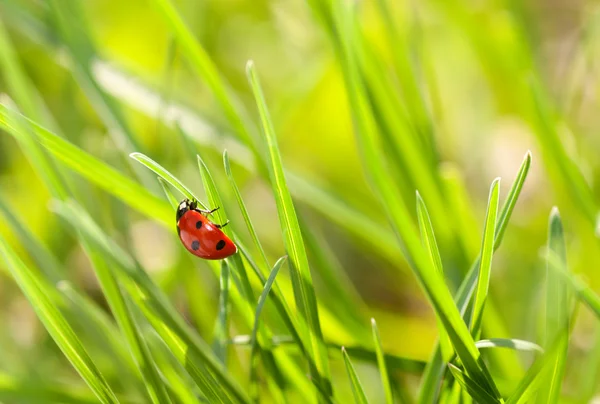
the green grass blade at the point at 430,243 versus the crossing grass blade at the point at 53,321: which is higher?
the crossing grass blade at the point at 53,321

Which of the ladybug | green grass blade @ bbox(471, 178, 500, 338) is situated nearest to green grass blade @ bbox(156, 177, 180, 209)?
the ladybug

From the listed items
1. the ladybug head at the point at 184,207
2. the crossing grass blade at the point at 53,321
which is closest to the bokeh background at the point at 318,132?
the ladybug head at the point at 184,207

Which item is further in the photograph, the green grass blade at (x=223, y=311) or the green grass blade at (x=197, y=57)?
→ the green grass blade at (x=197, y=57)

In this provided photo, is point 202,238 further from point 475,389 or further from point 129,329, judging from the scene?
point 475,389

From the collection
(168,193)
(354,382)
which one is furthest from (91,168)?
(354,382)

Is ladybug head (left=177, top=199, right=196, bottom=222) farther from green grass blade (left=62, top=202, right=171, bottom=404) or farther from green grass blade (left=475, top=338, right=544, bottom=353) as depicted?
green grass blade (left=475, top=338, right=544, bottom=353)

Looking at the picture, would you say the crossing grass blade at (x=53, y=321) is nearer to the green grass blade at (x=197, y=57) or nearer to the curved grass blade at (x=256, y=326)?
the curved grass blade at (x=256, y=326)

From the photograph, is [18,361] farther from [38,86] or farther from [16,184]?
[38,86]
